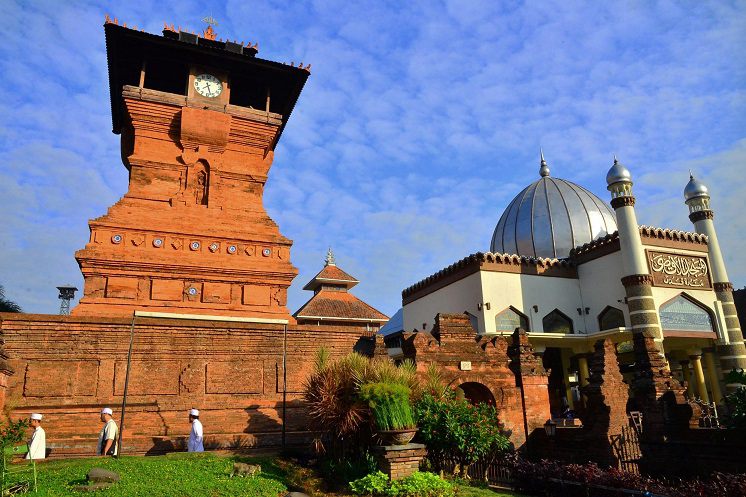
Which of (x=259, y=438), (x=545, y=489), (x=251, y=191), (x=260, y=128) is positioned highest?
(x=260, y=128)

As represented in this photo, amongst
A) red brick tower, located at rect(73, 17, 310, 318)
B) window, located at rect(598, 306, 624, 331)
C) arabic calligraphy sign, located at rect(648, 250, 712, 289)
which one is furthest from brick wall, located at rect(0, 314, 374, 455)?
arabic calligraphy sign, located at rect(648, 250, 712, 289)

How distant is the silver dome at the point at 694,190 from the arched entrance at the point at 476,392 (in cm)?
2109

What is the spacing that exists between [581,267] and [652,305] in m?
3.83

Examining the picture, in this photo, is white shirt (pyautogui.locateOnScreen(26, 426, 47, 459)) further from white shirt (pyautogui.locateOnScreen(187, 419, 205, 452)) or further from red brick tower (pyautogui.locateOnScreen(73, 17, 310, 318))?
red brick tower (pyautogui.locateOnScreen(73, 17, 310, 318))

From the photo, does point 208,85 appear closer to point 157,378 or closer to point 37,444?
point 157,378

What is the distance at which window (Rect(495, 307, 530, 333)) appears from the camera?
2242 centimetres

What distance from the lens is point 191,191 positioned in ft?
57.1

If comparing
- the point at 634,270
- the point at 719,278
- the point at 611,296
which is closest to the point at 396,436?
the point at 634,270

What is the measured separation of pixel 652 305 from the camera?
2231 centimetres

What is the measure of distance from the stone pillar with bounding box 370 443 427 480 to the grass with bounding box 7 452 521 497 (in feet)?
2.70

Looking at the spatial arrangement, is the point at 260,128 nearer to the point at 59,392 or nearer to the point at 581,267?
the point at 59,392

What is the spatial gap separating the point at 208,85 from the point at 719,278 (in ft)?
81.6

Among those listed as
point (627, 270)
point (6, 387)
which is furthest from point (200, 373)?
point (627, 270)

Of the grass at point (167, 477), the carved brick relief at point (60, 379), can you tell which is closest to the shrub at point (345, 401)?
the grass at point (167, 477)
